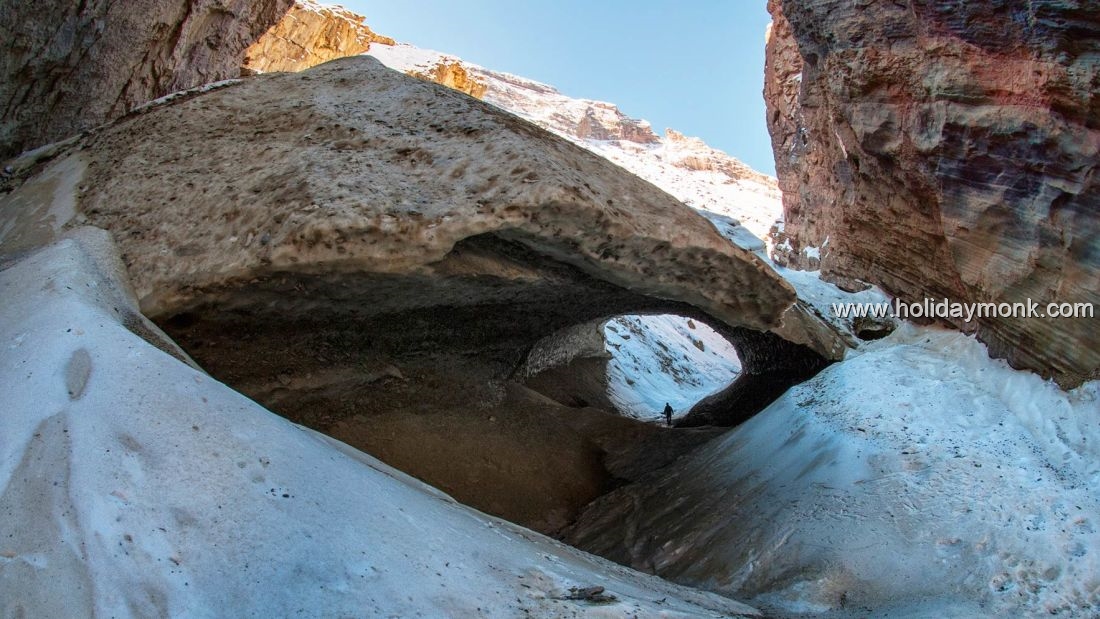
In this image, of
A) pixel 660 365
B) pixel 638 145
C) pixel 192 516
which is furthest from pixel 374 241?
pixel 638 145

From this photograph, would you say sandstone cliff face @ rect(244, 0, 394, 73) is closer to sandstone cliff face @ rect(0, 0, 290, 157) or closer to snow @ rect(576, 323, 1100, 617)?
sandstone cliff face @ rect(0, 0, 290, 157)

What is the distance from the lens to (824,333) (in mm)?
7539

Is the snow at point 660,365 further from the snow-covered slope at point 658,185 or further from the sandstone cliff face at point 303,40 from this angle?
the sandstone cliff face at point 303,40

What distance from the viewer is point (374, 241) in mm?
3836

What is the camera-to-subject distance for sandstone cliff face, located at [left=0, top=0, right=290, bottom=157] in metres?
5.27

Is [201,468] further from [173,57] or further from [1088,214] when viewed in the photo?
[173,57]

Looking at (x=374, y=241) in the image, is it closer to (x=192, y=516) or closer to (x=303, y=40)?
(x=192, y=516)

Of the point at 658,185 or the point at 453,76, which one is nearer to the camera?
the point at 658,185

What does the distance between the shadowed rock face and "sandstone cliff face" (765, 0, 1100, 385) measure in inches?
65.7

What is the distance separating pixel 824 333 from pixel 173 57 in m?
7.57

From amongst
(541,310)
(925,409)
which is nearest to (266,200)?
(541,310)

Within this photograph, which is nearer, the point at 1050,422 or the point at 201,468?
the point at 201,468

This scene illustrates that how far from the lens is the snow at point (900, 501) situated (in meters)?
3.81

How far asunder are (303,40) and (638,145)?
4243 centimetres
